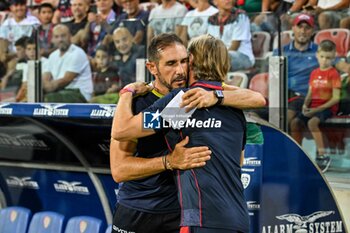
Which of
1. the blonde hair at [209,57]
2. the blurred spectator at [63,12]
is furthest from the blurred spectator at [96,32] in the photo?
the blonde hair at [209,57]

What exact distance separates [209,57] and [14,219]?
174 inches

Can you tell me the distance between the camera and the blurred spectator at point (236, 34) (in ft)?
24.8

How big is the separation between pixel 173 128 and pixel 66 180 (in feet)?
13.0

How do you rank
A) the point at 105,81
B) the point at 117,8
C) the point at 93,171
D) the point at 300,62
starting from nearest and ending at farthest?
the point at 300,62 < the point at 93,171 < the point at 105,81 < the point at 117,8

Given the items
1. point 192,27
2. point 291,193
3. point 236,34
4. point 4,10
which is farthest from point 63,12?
point 291,193

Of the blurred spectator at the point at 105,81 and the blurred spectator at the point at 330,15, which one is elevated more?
the blurred spectator at the point at 330,15

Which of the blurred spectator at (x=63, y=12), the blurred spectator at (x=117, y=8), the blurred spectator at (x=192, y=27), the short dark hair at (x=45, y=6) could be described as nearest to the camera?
the blurred spectator at (x=192, y=27)

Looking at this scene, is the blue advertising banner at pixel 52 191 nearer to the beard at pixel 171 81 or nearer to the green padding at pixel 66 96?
the green padding at pixel 66 96

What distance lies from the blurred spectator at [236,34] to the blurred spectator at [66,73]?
1.59 meters

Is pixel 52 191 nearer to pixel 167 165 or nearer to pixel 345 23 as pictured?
pixel 345 23

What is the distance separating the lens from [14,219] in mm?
7742

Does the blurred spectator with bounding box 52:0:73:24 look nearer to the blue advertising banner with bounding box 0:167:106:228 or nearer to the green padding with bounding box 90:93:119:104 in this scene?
the green padding with bounding box 90:93:119:104

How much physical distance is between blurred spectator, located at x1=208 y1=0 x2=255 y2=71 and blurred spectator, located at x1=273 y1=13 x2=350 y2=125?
1.47 ft

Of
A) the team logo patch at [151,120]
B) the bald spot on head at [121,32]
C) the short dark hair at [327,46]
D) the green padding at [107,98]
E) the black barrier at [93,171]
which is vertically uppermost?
the bald spot on head at [121,32]
